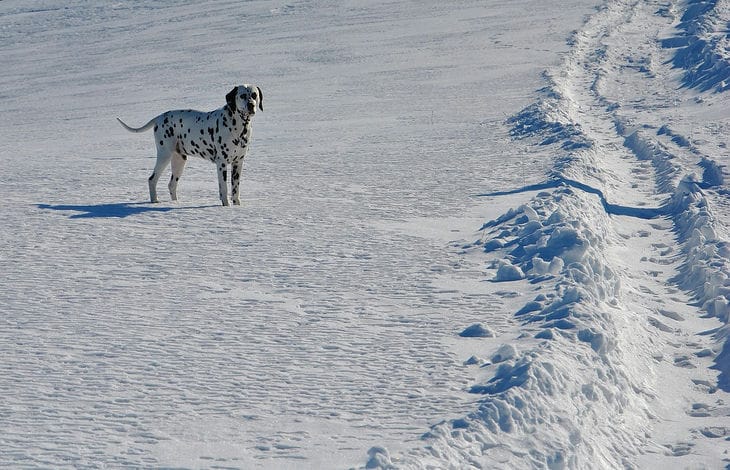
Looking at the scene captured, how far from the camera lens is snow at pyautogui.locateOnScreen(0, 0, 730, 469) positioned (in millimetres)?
5172

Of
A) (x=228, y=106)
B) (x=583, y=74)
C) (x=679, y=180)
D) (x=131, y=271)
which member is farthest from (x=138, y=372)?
(x=583, y=74)

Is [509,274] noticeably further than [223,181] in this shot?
No

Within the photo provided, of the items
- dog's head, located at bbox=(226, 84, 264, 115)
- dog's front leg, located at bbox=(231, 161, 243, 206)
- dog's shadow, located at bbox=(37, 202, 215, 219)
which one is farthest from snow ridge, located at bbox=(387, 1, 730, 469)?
dog's shadow, located at bbox=(37, 202, 215, 219)

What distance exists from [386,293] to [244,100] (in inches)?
138

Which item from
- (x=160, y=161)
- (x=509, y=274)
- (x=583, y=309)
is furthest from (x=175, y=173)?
(x=583, y=309)

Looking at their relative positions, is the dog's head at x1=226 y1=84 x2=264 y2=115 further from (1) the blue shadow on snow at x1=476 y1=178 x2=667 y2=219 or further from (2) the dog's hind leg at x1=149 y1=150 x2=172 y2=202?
(1) the blue shadow on snow at x1=476 y1=178 x2=667 y2=219

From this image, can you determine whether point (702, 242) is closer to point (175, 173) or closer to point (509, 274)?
point (509, 274)

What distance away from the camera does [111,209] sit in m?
10.8

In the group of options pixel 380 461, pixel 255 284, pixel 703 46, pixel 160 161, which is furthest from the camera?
pixel 703 46

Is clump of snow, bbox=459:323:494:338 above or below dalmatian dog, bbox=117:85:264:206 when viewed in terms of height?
below

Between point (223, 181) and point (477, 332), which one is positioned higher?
point (223, 181)

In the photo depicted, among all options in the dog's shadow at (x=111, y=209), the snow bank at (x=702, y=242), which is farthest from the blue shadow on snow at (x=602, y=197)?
the dog's shadow at (x=111, y=209)

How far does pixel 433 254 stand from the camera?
8852 mm

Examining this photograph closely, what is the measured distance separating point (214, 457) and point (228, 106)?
6.21 metres
